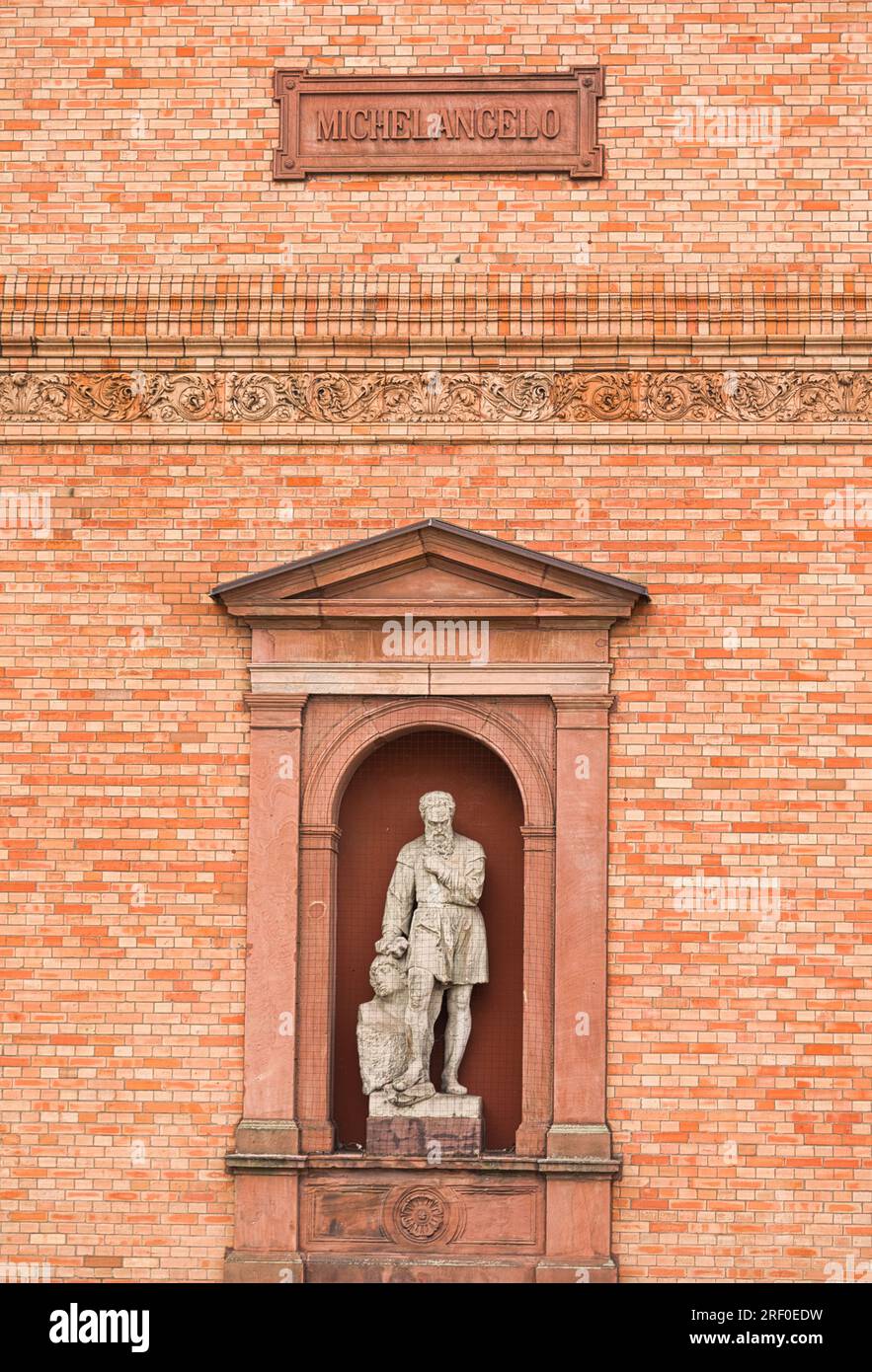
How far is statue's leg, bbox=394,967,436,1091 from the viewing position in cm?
1427

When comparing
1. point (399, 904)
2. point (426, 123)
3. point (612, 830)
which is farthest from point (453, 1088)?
point (426, 123)

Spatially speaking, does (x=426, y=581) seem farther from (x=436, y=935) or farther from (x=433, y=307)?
(x=436, y=935)

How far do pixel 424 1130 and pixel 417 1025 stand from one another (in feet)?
2.28

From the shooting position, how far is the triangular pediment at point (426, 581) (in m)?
14.4

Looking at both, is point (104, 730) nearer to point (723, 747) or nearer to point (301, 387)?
point (301, 387)

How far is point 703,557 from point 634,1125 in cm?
382

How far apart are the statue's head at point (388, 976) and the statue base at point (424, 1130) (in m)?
0.71

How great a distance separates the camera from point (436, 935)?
14336 mm

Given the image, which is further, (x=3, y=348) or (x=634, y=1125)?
(x=3, y=348)

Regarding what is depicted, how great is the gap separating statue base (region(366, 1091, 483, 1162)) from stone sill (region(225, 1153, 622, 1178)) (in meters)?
0.06

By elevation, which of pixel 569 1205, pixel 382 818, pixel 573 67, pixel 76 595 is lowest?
pixel 569 1205

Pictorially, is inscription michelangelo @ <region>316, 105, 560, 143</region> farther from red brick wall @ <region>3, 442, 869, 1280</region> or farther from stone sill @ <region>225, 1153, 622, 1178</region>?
stone sill @ <region>225, 1153, 622, 1178</region>

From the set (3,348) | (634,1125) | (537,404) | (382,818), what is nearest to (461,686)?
(382,818)

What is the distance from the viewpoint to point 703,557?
1457 cm
